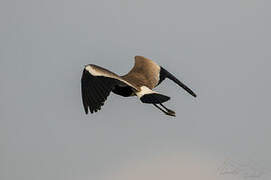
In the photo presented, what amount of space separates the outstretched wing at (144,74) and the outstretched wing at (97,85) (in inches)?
20.2

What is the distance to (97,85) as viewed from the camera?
24.9ft

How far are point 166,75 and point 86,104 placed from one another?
1.71 metres

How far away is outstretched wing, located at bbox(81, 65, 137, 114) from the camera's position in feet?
24.6

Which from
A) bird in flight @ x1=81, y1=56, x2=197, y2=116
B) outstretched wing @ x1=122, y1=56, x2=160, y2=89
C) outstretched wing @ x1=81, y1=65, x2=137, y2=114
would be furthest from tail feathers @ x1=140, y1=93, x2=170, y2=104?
outstretched wing @ x1=122, y1=56, x2=160, y2=89

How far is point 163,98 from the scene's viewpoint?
24.1 ft

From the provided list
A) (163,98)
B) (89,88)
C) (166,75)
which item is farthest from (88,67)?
(166,75)

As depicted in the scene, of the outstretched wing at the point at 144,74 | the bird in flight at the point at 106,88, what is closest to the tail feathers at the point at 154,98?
the bird in flight at the point at 106,88

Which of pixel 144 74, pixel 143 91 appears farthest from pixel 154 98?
pixel 144 74

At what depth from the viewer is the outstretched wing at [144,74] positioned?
8205 millimetres

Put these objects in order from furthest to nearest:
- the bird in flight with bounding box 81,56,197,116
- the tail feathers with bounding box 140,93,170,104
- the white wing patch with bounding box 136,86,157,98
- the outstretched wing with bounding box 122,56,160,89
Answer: the outstretched wing with bounding box 122,56,160,89, the white wing patch with bounding box 136,86,157,98, the bird in flight with bounding box 81,56,197,116, the tail feathers with bounding box 140,93,170,104

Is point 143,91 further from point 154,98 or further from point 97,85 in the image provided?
point 97,85

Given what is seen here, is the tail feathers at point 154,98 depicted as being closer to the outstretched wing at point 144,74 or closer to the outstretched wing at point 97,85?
the outstretched wing at point 97,85

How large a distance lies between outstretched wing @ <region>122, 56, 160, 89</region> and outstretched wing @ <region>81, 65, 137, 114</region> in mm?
514

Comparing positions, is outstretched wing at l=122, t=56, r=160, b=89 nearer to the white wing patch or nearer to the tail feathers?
the white wing patch
